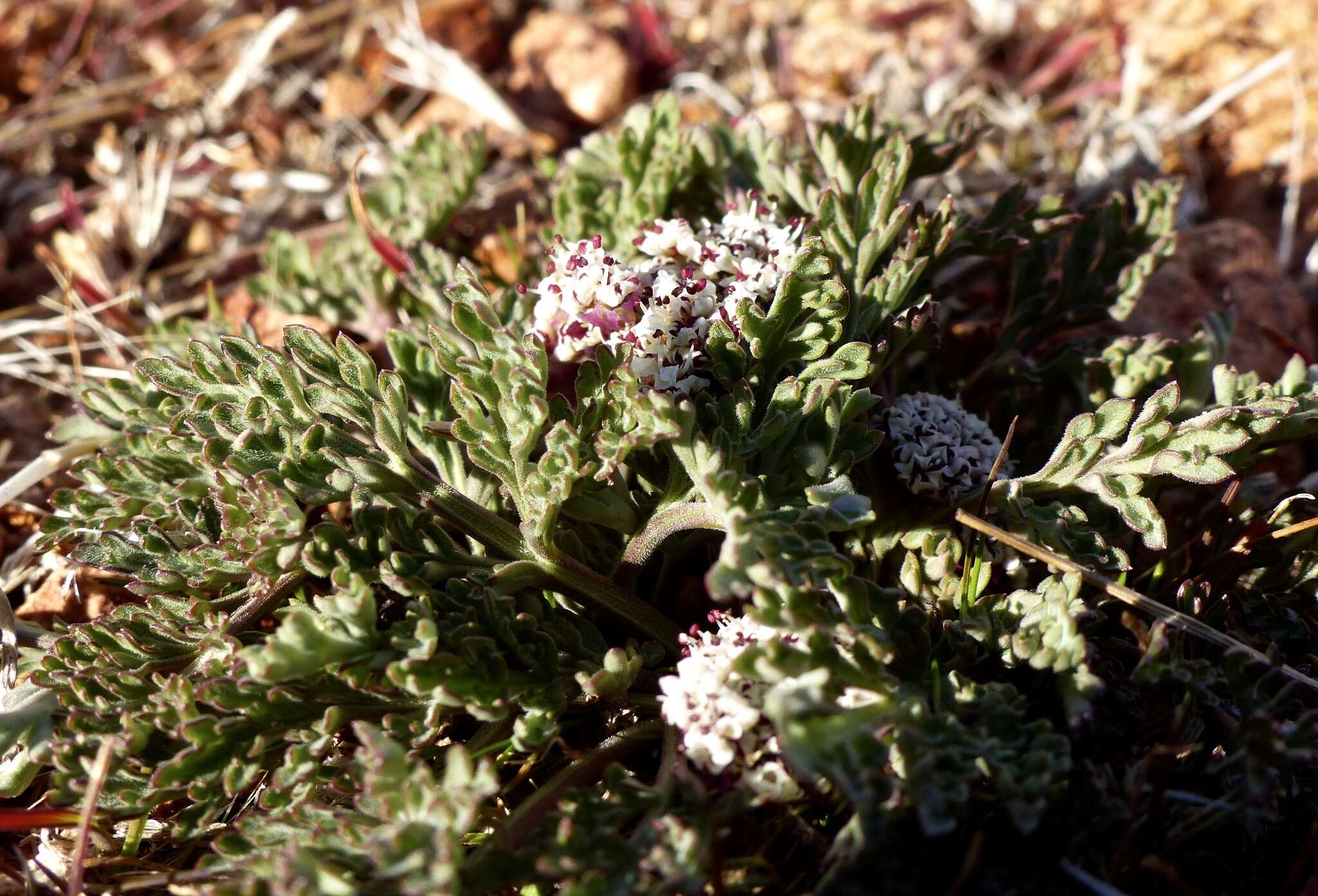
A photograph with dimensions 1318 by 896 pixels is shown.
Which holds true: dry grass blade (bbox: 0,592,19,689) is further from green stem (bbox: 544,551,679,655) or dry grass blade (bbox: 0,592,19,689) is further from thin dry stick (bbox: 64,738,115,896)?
green stem (bbox: 544,551,679,655)

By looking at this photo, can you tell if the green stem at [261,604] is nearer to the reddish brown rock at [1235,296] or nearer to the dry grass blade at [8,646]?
the dry grass blade at [8,646]

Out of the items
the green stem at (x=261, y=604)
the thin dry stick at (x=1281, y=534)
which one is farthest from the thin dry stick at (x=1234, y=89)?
the green stem at (x=261, y=604)

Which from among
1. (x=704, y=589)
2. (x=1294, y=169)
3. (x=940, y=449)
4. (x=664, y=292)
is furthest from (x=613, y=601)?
(x=1294, y=169)

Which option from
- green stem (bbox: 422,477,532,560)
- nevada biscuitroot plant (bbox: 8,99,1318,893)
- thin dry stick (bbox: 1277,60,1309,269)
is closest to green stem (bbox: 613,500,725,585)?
nevada biscuitroot plant (bbox: 8,99,1318,893)

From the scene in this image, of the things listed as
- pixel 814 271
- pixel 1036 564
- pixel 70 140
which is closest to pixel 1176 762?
pixel 1036 564

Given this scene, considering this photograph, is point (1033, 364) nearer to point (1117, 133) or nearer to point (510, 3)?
point (1117, 133)

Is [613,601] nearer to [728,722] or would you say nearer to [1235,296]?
[728,722]
